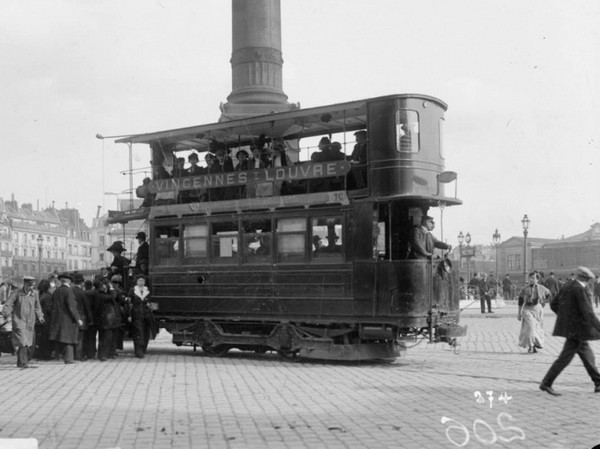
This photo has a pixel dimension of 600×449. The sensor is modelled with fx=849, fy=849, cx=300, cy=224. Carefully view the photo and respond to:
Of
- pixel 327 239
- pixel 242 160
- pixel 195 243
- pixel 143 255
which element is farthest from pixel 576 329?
pixel 143 255

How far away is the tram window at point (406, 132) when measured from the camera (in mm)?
15211

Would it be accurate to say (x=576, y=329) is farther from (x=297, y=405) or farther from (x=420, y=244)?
(x=420, y=244)

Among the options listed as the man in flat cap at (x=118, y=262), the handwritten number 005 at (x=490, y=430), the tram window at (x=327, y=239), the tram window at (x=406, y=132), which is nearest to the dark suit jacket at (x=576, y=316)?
the handwritten number 005 at (x=490, y=430)

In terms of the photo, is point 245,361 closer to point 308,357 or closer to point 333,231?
point 308,357

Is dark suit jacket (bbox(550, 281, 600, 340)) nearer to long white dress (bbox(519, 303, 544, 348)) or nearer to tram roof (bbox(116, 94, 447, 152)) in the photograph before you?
tram roof (bbox(116, 94, 447, 152))

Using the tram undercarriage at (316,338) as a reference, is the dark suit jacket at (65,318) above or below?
above

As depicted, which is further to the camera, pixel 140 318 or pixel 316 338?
pixel 140 318

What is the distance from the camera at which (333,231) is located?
15609 mm

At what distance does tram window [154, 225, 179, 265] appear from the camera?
18.0 metres

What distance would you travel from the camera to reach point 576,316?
1091 cm

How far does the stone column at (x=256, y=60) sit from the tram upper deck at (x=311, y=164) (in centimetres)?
440

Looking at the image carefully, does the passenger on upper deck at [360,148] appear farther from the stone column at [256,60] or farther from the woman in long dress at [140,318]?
the stone column at [256,60]

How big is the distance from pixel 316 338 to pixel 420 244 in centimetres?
264

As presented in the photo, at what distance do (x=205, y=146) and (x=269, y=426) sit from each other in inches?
459
